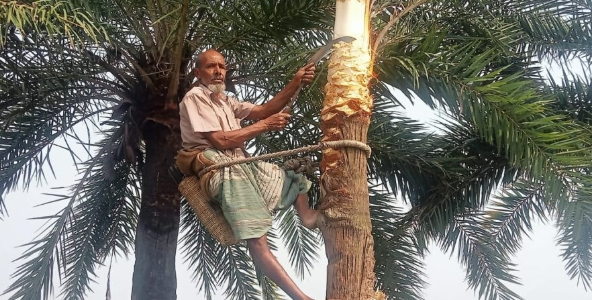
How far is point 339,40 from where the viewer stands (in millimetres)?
3357

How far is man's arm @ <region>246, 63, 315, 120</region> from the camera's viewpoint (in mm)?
3445

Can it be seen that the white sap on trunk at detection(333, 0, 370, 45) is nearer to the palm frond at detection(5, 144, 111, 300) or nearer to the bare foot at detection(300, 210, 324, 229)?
the bare foot at detection(300, 210, 324, 229)

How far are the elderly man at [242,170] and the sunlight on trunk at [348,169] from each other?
0.14 m

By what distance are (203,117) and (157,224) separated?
2.16 m

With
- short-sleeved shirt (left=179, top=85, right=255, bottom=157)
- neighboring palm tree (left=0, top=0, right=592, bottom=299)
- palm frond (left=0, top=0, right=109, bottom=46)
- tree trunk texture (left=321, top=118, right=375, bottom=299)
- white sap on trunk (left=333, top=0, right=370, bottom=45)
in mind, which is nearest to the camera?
tree trunk texture (left=321, top=118, right=375, bottom=299)

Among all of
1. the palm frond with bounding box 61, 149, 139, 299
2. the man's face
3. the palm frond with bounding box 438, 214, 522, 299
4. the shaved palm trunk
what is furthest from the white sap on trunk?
the palm frond with bounding box 61, 149, 139, 299

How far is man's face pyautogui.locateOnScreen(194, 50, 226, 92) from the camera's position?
370cm

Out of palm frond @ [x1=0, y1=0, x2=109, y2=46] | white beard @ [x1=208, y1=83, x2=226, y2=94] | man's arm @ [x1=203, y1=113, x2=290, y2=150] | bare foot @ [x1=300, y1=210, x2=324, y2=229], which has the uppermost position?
palm frond @ [x1=0, y1=0, x2=109, y2=46]

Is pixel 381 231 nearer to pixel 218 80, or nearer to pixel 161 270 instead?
pixel 161 270

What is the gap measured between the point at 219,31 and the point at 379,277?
1922 millimetres

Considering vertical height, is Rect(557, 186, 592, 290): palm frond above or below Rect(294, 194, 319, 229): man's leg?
above

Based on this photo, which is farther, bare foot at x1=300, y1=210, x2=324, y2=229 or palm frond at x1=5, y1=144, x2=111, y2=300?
palm frond at x1=5, y1=144, x2=111, y2=300

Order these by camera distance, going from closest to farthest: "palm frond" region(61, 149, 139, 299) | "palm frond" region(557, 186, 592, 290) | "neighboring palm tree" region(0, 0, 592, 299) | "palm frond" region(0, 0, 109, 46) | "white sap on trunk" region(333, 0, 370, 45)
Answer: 1. "white sap on trunk" region(333, 0, 370, 45)
2. "palm frond" region(0, 0, 109, 46)
3. "palm frond" region(557, 186, 592, 290)
4. "neighboring palm tree" region(0, 0, 592, 299)
5. "palm frond" region(61, 149, 139, 299)

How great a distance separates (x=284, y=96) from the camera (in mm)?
3627
